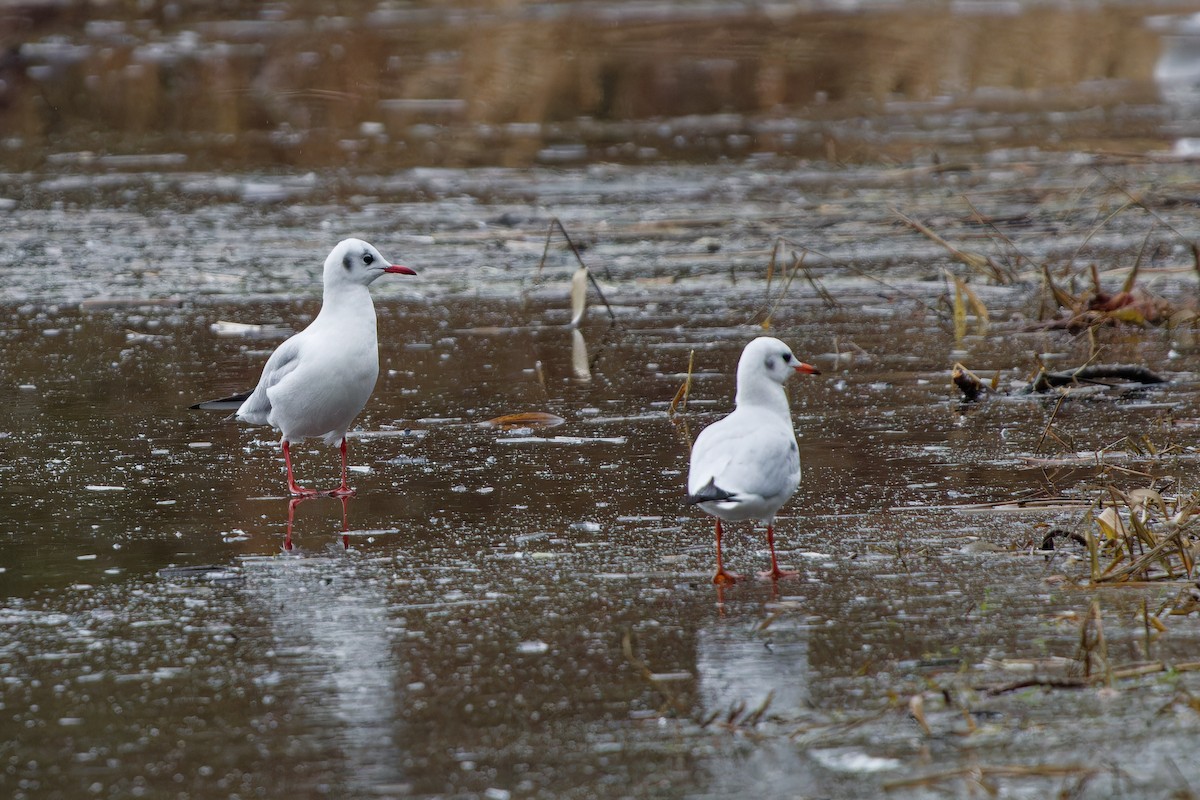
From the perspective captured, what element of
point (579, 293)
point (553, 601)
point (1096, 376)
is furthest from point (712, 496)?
point (579, 293)

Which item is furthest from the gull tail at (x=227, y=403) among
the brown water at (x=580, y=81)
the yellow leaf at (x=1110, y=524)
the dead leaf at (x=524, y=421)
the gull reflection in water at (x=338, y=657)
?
the brown water at (x=580, y=81)

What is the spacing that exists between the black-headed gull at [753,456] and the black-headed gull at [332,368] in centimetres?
158

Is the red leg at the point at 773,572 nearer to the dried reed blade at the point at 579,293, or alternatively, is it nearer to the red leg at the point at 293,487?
the red leg at the point at 293,487

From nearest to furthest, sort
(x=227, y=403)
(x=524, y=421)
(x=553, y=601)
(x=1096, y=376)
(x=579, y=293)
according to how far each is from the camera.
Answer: (x=553, y=601) < (x=227, y=403) < (x=524, y=421) < (x=1096, y=376) < (x=579, y=293)

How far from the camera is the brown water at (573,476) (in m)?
3.40

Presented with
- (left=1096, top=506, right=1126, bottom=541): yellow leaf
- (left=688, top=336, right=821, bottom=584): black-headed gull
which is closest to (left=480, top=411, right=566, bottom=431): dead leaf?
(left=688, top=336, right=821, bottom=584): black-headed gull

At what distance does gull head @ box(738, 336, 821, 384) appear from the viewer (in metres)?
4.94

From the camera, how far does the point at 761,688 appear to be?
3.65 m

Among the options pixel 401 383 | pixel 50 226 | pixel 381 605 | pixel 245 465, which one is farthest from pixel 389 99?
pixel 381 605

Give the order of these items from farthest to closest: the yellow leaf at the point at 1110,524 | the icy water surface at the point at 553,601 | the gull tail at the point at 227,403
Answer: the gull tail at the point at 227,403 → the yellow leaf at the point at 1110,524 → the icy water surface at the point at 553,601

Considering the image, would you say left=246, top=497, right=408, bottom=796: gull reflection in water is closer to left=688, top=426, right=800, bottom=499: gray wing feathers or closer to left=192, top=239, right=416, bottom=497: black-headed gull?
left=192, top=239, right=416, bottom=497: black-headed gull

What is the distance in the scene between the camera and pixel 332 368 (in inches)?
229

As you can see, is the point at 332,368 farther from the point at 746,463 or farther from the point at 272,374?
the point at 746,463

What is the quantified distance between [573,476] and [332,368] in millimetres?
956
